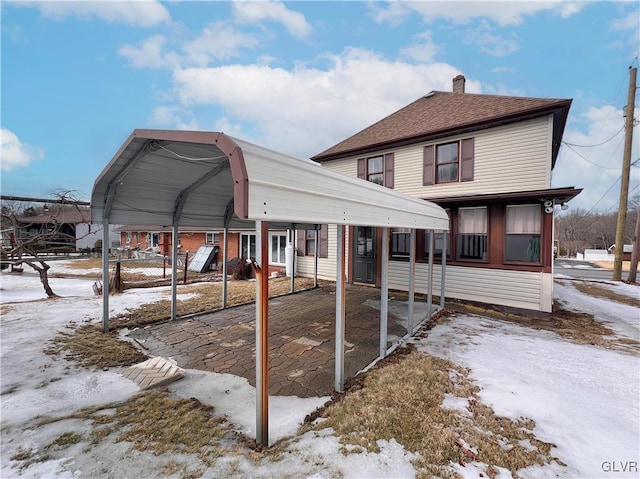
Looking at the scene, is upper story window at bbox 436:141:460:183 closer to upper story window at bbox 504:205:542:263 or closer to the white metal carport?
upper story window at bbox 504:205:542:263

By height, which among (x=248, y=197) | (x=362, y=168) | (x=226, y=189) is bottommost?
(x=248, y=197)

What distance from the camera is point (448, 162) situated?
353 inches

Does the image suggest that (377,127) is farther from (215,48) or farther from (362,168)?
(215,48)

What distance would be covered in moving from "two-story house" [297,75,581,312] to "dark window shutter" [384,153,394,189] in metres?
0.04

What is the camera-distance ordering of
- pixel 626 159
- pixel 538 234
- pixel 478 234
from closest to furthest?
1. pixel 538 234
2. pixel 478 234
3. pixel 626 159

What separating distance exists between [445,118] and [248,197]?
9661 millimetres

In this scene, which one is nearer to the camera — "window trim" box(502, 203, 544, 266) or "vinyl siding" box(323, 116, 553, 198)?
"window trim" box(502, 203, 544, 266)

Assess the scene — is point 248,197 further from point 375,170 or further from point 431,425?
point 375,170

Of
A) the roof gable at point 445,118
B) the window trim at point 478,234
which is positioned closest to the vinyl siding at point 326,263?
the roof gable at point 445,118

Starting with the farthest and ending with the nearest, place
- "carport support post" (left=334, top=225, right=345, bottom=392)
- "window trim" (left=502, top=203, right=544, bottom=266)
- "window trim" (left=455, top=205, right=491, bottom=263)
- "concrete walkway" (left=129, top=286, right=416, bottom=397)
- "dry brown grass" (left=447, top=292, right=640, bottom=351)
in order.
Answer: "window trim" (left=455, top=205, right=491, bottom=263)
"window trim" (left=502, top=203, right=544, bottom=266)
"dry brown grass" (left=447, top=292, right=640, bottom=351)
"concrete walkway" (left=129, top=286, right=416, bottom=397)
"carport support post" (left=334, top=225, right=345, bottom=392)

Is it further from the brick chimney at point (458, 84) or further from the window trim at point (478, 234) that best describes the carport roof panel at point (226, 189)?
the brick chimney at point (458, 84)

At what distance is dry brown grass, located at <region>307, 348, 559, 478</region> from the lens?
2303 mm

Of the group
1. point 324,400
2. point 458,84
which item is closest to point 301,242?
point 324,400

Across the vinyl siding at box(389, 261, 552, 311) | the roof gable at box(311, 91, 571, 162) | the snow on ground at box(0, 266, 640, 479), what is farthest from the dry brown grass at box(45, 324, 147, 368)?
the roof gable at box(311, 91, 571, 162)
